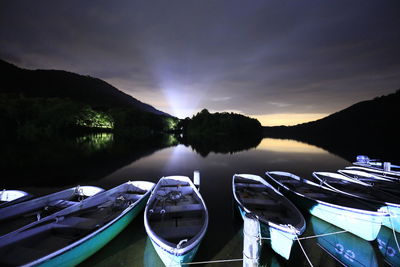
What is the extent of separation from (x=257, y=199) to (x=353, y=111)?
20494cm

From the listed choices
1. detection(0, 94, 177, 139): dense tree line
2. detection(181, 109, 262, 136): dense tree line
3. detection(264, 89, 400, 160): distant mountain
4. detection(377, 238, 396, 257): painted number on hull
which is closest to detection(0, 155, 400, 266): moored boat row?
detection(377, 238, 396, 257): painted number on hull

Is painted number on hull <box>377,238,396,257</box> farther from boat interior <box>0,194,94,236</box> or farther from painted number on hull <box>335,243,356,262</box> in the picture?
boat interior <box>0,194,94,236</box>

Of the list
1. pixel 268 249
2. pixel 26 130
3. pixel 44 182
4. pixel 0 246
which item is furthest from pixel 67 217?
pixel 26 130

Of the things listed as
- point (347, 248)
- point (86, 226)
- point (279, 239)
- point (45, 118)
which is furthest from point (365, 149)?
point (45, 118)

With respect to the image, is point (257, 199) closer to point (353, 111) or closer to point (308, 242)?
point (308, 242)

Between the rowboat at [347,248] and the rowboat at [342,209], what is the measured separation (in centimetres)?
32

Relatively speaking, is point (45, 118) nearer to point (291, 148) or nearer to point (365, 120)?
point (291, 148)

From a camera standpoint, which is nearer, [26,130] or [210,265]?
[210,265]

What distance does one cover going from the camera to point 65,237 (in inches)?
228

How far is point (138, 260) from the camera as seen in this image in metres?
5.90

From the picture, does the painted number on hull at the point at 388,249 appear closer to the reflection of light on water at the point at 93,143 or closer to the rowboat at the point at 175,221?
the rowboat at the point at 175,221

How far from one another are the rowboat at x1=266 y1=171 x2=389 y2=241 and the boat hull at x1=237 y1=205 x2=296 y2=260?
12.4 ft

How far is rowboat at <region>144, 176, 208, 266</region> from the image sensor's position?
4.58 m

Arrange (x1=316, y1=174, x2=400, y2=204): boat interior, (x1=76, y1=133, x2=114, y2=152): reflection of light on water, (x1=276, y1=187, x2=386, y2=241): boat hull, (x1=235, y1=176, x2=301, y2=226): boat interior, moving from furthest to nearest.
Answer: (x1=76, y1=133, x2=114, y2=152): reflection of light on water, (x1=316, y1=174, x2=400, y2=204): boat interior, (x1=235, y1=176, x2=301, y2=226): boat interior, (x1=276, y1=187, x2=386, y2=241): boat hull
